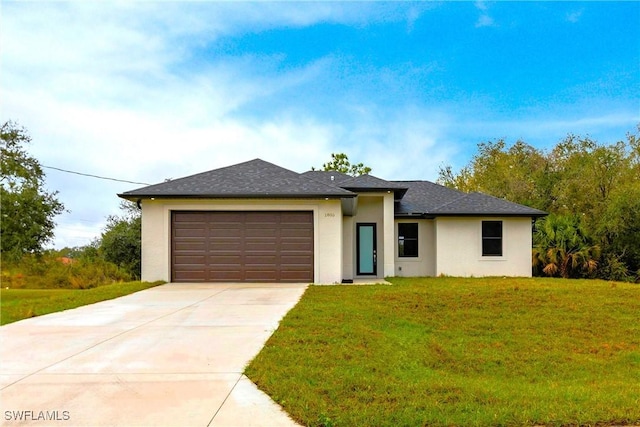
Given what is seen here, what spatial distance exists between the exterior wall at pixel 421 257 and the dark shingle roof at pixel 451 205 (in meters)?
0.64

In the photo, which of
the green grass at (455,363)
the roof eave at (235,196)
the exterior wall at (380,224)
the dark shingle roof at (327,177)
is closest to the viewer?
the green grass at (455,363)

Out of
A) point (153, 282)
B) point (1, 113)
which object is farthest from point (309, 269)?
point (1, 113)

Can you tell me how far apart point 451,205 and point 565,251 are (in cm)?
522

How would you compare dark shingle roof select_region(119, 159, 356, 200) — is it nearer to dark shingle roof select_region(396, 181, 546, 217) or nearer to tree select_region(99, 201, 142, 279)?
dark shingle roof select_region(396, 181, 546, 217)

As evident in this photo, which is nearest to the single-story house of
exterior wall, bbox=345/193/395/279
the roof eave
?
the roof eave

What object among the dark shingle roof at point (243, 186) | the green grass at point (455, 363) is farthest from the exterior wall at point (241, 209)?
the green grass at point (455, 363)

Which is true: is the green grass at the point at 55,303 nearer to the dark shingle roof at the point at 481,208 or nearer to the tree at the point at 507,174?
the dark shingle roof at the point at 481,208

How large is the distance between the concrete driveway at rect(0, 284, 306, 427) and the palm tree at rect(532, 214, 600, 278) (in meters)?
13.6

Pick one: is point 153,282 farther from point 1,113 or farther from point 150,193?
point 1,113

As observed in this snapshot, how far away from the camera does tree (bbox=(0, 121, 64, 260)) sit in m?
16.4

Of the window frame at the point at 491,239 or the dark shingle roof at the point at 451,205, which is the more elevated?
the dark shingle roof at the point at 451,205

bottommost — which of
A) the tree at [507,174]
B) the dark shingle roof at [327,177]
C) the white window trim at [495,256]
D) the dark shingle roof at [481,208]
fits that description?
the white window trim at [495,256]

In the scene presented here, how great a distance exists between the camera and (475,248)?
18.2 m

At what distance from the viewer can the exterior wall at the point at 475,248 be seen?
18109mm
